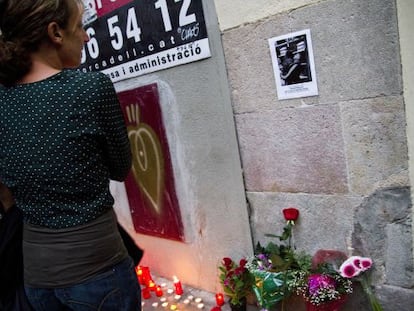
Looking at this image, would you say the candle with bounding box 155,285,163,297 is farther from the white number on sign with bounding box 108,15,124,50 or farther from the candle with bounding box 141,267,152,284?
the white number on sign with bounding box 108,15,124,50

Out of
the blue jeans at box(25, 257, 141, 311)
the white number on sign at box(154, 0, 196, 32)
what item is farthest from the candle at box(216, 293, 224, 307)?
the white number on sign at box(154, 0, 196, 32)

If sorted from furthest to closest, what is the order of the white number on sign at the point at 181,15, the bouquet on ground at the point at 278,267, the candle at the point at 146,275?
the candle at the point at 146,275 → the white number on sign at the point at 181,15 → the bouquet on ground at the point at 278,267

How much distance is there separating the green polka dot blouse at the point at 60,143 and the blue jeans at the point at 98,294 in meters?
0.25

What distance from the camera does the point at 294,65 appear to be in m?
2.40

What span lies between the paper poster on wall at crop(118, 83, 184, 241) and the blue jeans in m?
1.73

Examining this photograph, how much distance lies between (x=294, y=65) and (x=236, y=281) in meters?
1.50

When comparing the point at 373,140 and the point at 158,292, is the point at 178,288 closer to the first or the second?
the point at 158,292

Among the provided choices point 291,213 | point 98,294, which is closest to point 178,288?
point 291,213

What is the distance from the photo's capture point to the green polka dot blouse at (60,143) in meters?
1.40

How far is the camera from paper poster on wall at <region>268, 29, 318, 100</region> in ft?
7.66

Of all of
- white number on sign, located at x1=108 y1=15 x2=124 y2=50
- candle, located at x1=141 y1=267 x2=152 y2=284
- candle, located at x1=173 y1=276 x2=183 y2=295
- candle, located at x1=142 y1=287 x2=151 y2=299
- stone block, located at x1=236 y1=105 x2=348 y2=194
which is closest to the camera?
stone block, located at x1=236 y1=105 x2=348 y2=194

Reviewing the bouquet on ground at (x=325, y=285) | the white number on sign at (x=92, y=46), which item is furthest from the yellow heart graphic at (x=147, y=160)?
the bouquet on ground at (x=325, y=285)

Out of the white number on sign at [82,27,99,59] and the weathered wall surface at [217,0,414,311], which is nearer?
the weathered wall surface at [217,0,414,311]

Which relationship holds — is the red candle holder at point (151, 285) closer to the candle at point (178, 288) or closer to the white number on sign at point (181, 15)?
the candle at point (178, 288)
